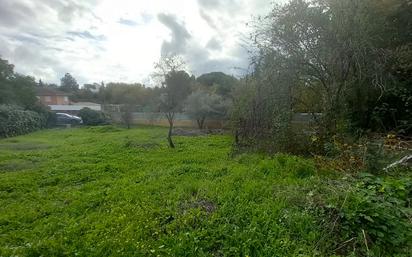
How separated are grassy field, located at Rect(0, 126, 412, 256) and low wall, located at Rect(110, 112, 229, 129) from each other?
13096mm

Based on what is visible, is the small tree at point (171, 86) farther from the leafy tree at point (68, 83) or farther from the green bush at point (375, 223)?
the leafy tree at point (68, 83)

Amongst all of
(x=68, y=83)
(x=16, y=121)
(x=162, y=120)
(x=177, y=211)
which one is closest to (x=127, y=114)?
(x=162, y=120)

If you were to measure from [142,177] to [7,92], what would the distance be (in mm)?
20531

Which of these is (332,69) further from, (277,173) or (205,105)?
(205,105)

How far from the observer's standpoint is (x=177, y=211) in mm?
4004

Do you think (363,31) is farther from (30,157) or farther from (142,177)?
(30,157)

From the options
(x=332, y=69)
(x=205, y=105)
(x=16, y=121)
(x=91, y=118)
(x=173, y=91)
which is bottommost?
(x=91, y=118)

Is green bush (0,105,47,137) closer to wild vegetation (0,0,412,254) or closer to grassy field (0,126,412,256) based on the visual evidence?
wild vegetation (0,0,412,254)

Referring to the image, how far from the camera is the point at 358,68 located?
7.11 meters

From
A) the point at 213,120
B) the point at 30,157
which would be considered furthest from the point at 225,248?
the point at 213,120

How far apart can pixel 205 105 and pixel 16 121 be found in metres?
11.8

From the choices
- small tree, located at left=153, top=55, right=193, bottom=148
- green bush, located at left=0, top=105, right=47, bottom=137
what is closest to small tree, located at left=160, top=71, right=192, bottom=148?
small tree, located at left=153, top=55, right=193, bottom=148

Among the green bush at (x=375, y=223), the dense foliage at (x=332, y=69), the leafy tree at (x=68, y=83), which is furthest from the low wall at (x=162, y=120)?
the leafy tree at (x=68, y=83)

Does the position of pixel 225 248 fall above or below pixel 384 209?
below
